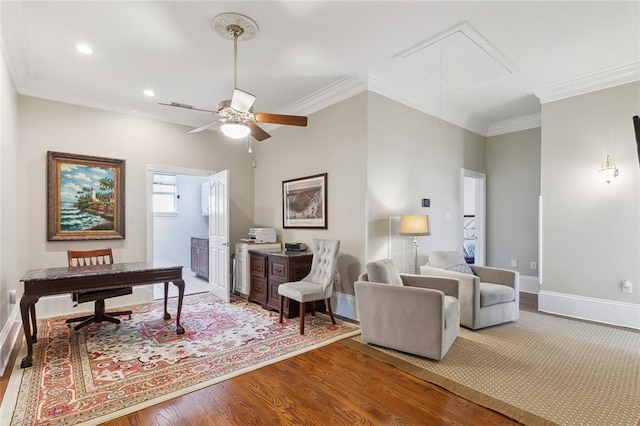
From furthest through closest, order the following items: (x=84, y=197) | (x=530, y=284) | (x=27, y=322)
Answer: (x=530, y=284) → (x=84, y=197) → (x=27, y=322)

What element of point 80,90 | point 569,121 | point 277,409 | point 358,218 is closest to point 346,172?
point 358,218

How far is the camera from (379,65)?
143 inches

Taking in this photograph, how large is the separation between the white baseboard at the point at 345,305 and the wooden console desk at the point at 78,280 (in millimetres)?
1898

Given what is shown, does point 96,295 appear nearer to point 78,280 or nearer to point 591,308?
point 78,280

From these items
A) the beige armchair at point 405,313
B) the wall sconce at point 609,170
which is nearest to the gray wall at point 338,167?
the beige armchair at point 405,313

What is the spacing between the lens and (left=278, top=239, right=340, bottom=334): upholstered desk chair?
349cm

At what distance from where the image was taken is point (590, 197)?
399 cm

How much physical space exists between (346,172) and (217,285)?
2.85 m

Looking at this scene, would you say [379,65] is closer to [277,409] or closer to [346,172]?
[346,172]

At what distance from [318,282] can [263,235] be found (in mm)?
1609

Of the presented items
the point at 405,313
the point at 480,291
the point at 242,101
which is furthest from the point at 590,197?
the point at 242,101

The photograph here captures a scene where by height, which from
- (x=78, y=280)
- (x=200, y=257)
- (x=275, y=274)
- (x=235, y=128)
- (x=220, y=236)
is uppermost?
(x=235, y=128)

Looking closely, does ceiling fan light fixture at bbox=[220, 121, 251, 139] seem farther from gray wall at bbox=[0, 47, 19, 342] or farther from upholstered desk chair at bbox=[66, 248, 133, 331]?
upholstered desk chair at bbox=[66, 248, 133, 331]

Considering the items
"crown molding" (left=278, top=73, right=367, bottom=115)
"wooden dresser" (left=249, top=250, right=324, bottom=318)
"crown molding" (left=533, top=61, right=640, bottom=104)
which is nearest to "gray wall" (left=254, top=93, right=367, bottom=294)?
"crown molding" (left=278, top=73, right=367, bottom=115)
